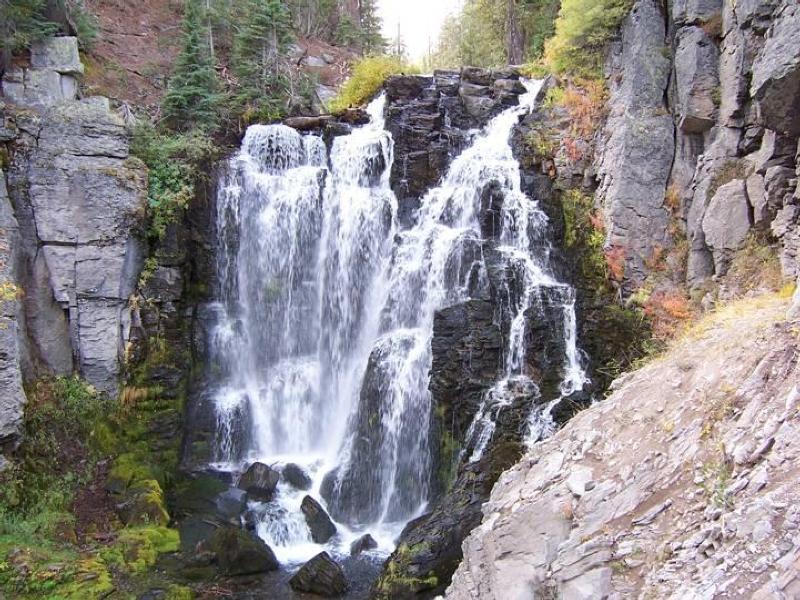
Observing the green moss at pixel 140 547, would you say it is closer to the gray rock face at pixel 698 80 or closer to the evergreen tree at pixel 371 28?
the gray rock face at pixel 698 80

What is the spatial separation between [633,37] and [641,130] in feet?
8.70

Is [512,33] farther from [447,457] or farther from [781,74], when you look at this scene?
[447,457]

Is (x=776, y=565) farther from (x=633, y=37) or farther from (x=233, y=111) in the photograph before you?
(x=233, y=111)

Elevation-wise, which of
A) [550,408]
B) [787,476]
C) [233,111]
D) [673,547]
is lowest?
[550,408]

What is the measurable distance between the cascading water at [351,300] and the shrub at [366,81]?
372 cm

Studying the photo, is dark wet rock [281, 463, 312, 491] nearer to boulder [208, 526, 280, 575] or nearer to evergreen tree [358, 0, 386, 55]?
boulder [208, 526, 280, 575]

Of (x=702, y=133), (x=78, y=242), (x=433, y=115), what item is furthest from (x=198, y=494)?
(x=702, y=133)

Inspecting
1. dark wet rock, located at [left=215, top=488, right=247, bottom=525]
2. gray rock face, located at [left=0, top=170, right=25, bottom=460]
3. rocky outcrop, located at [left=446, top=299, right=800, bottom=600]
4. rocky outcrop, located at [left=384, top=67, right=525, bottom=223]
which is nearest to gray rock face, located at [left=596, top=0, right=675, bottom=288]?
rocky outcrop, located at [left=384, top=67, right=525, bottom=223]

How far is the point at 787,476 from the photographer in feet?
15.3

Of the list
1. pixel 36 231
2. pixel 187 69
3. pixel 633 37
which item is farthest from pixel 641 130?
pixel 36 231

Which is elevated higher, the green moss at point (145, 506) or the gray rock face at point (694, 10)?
the gray rock face at point (694, 10)

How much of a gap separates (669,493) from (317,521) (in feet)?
28.4

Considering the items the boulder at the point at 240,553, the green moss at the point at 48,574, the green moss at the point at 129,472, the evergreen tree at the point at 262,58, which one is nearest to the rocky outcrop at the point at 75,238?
the green moss at the point at 129,472

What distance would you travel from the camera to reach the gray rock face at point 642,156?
15.4 metres
